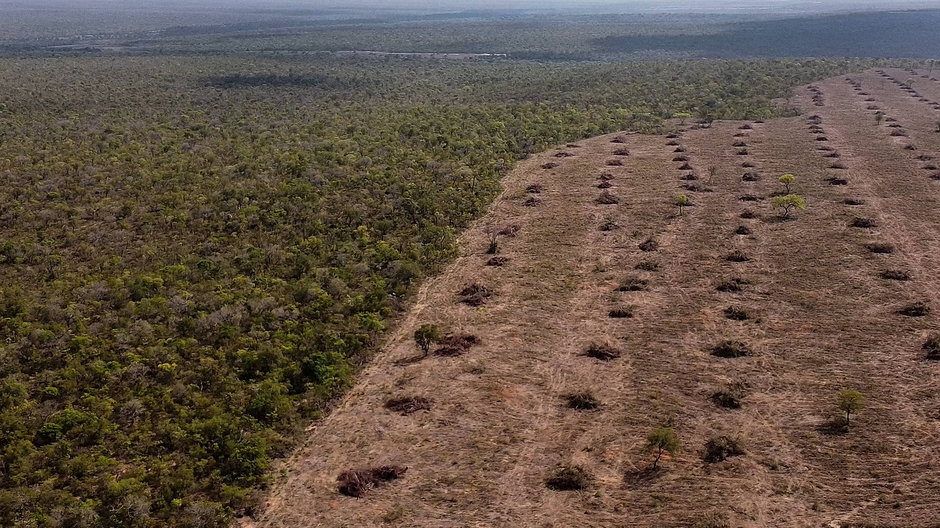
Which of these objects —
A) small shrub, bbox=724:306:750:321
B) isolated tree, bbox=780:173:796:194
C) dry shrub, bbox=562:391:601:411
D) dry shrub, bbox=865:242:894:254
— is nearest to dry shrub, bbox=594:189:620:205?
isolated tree, bbox=780:173:796:194

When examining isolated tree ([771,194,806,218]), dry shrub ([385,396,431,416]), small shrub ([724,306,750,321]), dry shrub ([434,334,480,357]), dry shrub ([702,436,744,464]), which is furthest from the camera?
isolated tree ([771,194,806,218])

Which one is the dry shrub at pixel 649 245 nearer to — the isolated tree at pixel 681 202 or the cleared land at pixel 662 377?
the cleared land at pixel 662 377

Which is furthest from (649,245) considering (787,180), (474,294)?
(787,180)

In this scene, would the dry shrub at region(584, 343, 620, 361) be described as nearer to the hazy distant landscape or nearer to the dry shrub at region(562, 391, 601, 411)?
the hazy distant landscape

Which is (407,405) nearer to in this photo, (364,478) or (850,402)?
(364,478)

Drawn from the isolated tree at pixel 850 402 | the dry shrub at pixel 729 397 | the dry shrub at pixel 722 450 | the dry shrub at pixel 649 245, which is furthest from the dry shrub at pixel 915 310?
the dry shrub at pixel 722 450

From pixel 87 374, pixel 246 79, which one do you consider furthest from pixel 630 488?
pixel 246 79
